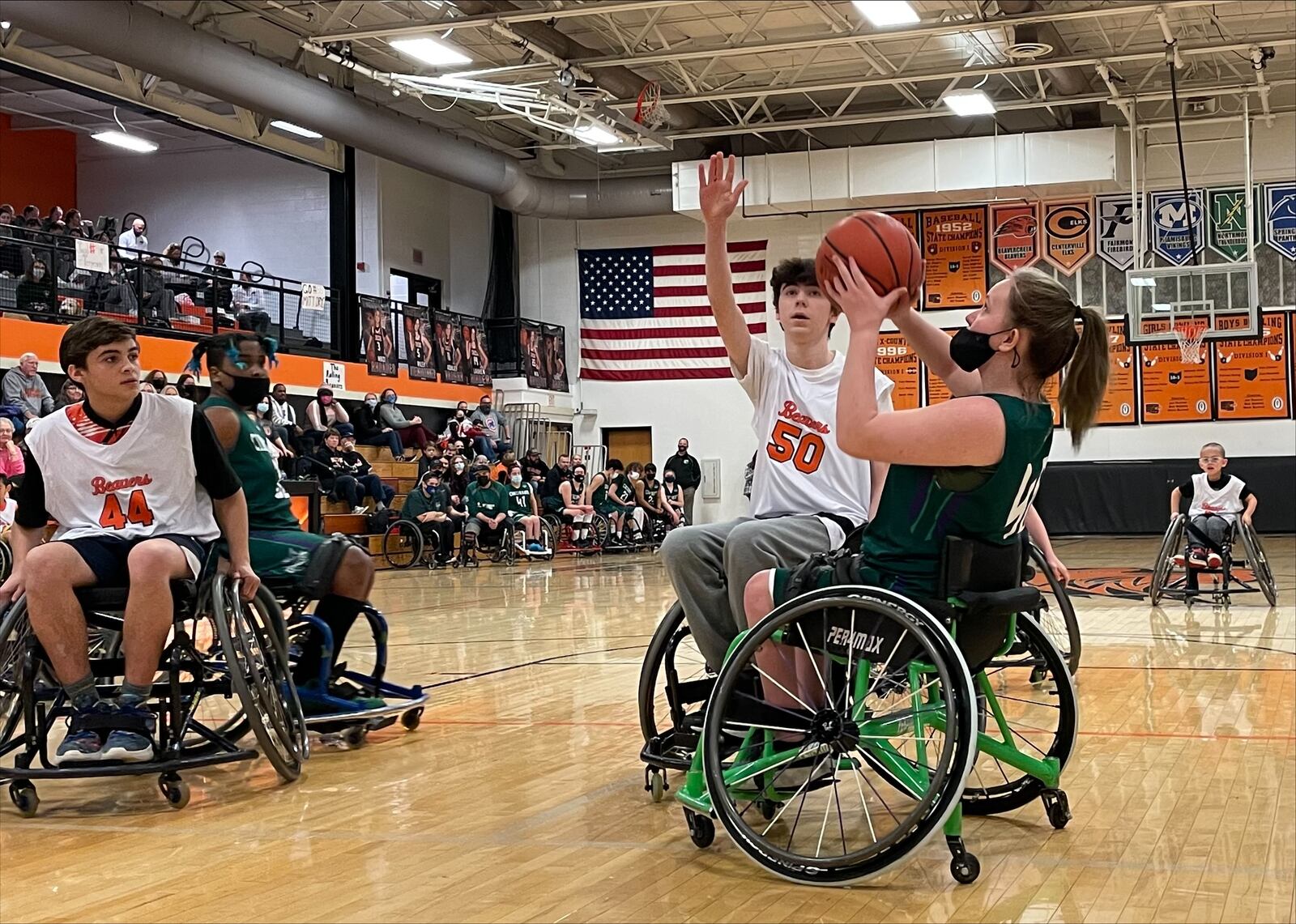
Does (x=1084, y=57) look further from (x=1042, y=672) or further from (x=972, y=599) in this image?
(x=972, y=599)

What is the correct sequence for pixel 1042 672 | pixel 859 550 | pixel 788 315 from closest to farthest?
pixel 859 550
pixel 788 315
pixel 1042 672

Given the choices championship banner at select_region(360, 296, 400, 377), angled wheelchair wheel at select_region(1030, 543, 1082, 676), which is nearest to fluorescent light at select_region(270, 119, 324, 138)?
championship banner at select_region(360, 296, 400, 377)

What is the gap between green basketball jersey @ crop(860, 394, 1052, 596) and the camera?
110 inches

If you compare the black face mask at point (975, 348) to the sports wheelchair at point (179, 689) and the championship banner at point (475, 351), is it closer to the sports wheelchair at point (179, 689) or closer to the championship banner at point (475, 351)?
the sports wheelchair at point (179, 689)

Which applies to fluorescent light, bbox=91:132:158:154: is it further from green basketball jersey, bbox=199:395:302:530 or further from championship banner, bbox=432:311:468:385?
green basketball jersey, bbox=199:395:302:530

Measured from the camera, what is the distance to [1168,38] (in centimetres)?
1454

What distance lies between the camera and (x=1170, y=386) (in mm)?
19484

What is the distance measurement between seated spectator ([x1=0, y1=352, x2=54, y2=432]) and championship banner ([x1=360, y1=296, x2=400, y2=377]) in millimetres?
6132

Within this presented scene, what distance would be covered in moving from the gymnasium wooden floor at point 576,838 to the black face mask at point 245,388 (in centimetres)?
109

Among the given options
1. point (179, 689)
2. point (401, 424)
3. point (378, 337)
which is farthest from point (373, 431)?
point (179, 689)

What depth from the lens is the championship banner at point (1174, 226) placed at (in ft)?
62.7

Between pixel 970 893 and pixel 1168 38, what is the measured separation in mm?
13837

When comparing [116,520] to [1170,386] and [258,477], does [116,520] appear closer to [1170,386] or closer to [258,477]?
[258,477]

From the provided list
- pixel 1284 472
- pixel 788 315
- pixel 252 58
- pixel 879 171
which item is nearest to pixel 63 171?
pixel 252 58
